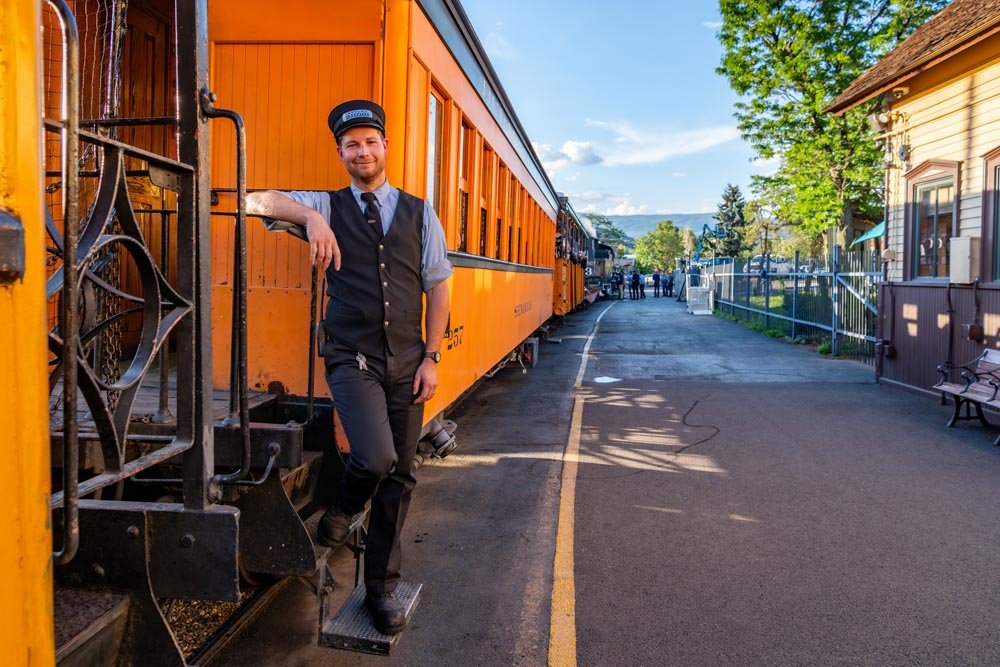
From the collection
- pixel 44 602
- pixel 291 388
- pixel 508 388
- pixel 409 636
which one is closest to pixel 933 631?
pixel 409 636

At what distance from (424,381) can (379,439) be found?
1.11ft

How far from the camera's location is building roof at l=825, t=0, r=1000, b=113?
9.02 m

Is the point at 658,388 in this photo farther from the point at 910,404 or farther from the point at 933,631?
the point at 933,631

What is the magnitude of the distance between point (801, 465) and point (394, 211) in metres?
4.76

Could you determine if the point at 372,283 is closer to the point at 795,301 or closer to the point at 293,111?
the point at 293,111

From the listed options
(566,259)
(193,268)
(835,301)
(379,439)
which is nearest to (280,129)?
(379,439)

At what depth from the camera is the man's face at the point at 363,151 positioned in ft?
10.6

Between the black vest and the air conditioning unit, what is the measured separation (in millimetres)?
8495

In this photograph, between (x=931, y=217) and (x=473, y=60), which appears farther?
(x=931, y=217)

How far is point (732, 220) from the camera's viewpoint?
9775cm

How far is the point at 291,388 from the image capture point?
13.4ft

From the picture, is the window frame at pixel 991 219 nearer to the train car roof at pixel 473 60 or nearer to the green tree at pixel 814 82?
the train car roof at pixel 473 60

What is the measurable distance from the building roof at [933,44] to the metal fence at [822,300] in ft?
10.5

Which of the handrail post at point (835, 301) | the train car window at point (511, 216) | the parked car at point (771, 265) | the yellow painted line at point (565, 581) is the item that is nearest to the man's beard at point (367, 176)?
the yellow painted line at point (565, 581)
